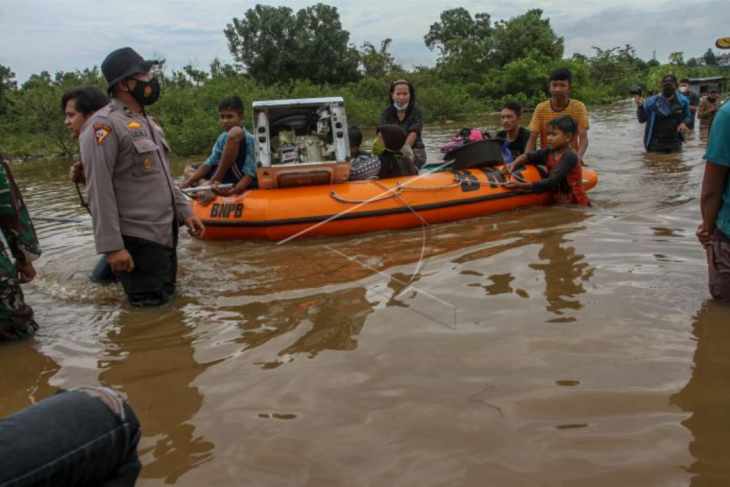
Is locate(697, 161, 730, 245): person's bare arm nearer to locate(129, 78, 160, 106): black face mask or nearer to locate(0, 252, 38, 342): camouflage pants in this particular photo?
locate(129, 78, 160, 106): black face mask

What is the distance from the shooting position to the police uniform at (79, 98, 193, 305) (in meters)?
3.41

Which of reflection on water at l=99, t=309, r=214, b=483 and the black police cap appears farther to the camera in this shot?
the black police cap

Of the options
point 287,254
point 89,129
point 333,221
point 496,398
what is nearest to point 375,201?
point 333,221

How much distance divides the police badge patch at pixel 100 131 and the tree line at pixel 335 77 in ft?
54.9

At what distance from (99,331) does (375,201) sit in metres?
2.91

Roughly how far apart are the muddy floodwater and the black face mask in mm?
1339

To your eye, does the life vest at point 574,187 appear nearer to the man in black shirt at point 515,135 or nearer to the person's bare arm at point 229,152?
the man in black shirt at point 515,135

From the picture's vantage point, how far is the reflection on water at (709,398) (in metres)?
1.96

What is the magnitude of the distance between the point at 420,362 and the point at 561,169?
394 centimetres

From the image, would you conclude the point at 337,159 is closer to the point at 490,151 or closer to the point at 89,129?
the point at 490,151

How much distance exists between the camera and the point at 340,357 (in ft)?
9.66

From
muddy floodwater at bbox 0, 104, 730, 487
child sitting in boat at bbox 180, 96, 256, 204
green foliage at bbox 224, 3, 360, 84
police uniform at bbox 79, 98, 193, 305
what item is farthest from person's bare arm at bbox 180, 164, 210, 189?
green foliage at bbox 224, 3, 360, 84

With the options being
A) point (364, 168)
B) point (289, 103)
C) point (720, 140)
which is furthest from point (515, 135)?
point (720, 140)

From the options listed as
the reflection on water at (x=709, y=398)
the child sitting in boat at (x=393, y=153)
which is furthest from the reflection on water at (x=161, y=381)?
the child sitting in boat at (x=393, y=153)
